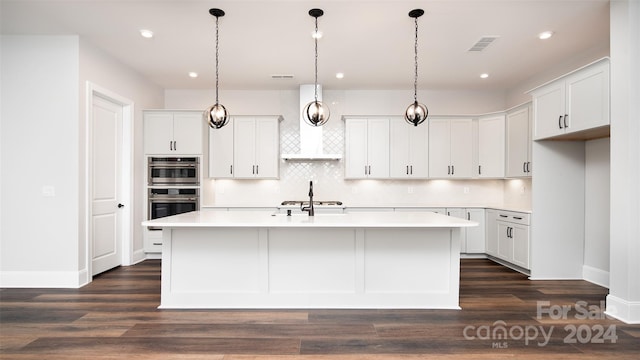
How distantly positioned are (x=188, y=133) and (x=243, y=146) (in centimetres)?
87

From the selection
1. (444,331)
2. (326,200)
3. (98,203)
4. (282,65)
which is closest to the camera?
(444,331)

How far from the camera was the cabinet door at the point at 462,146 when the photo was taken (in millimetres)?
5746

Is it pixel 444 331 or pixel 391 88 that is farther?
pixel 391 88

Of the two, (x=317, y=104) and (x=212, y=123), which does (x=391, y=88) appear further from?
(x=212, y=123)

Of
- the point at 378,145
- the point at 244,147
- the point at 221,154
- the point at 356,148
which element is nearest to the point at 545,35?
the point at 378,145

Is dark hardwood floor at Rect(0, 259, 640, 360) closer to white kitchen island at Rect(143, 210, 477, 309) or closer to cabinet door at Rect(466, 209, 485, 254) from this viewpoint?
white kitchen island at Rect(143, 210, 477, 309)

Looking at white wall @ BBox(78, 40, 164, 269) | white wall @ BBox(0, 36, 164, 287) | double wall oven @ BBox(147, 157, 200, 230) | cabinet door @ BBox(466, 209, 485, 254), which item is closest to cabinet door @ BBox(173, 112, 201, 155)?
double wall oven @ BBox(147, 157, 200, 230)

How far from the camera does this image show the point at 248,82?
563 cm

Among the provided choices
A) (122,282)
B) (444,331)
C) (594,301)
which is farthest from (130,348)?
Result: (594,301)

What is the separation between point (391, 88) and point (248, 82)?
241 centimetres

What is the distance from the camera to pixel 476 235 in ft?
18.1

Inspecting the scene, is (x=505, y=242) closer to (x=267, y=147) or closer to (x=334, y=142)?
(x=334, y=142)

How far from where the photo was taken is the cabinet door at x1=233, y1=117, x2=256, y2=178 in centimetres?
573

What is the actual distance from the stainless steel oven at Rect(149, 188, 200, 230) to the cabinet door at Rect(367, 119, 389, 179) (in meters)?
2.84
